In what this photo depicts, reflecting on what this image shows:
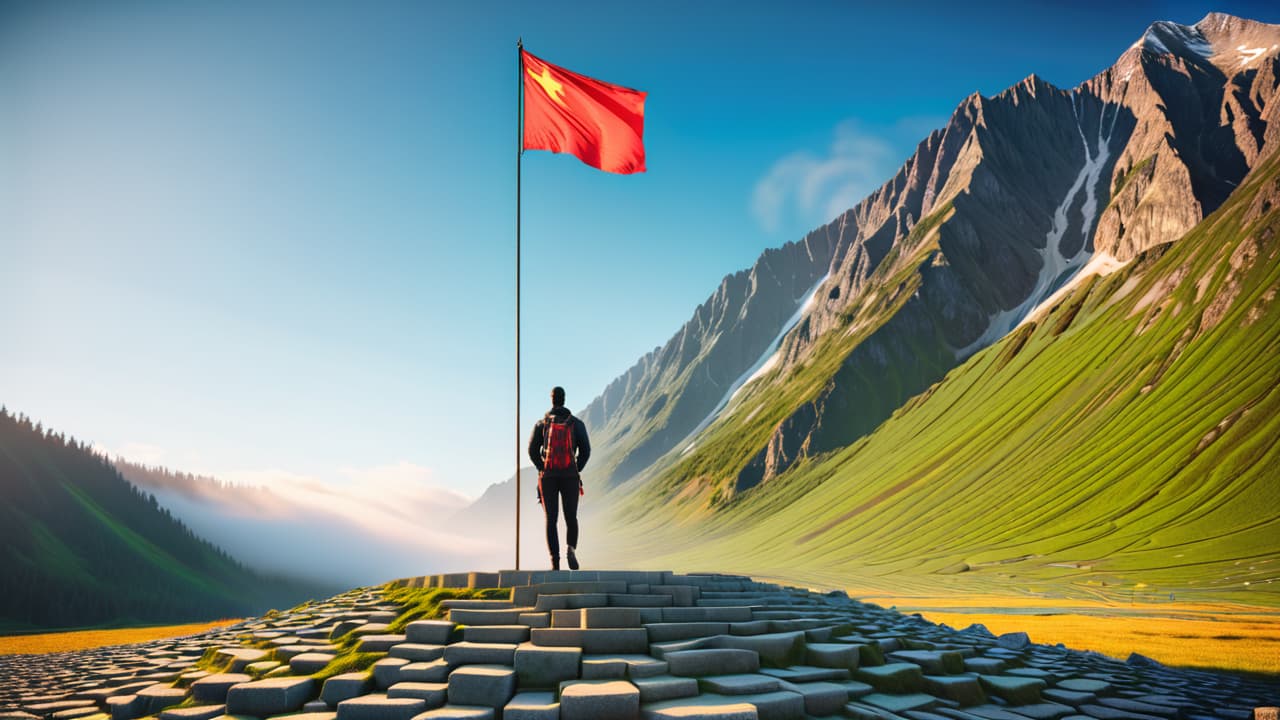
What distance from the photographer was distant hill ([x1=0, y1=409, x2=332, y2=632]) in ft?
447

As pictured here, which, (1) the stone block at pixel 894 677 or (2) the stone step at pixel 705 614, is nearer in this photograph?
(1) the stone block at pixel 894 677

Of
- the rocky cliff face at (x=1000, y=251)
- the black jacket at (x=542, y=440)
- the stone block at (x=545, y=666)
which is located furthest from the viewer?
the rocky cliff face at (x=1000, y=251)

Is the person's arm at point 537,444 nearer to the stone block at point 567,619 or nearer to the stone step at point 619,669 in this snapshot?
the stone block at point 567,619

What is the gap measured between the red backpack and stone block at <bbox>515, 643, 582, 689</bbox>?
5.76 meters

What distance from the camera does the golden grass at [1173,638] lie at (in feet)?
49.0

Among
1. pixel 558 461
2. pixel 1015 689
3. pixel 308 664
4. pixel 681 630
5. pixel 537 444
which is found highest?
pixel 537 444

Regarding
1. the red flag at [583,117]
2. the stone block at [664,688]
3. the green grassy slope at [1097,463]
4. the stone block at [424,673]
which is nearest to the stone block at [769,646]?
the stone block at [664,688]

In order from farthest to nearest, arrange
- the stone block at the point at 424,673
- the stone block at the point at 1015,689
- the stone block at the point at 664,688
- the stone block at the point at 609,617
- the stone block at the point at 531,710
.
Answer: the stone block at the point at 1015,689
the stone block at the point at 609,617
the stone block at the point at 424,673
the stone block at the point at 664,688
the stone block at the point at 531,710

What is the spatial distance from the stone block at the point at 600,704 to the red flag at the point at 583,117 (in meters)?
15.9

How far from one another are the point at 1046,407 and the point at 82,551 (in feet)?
705

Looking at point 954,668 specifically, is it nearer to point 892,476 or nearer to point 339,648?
point 339,648

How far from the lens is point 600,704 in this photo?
6.84 metres

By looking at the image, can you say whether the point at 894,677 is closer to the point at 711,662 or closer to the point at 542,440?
the point at 711,662

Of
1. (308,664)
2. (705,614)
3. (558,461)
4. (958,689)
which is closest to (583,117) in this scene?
(558,461)
